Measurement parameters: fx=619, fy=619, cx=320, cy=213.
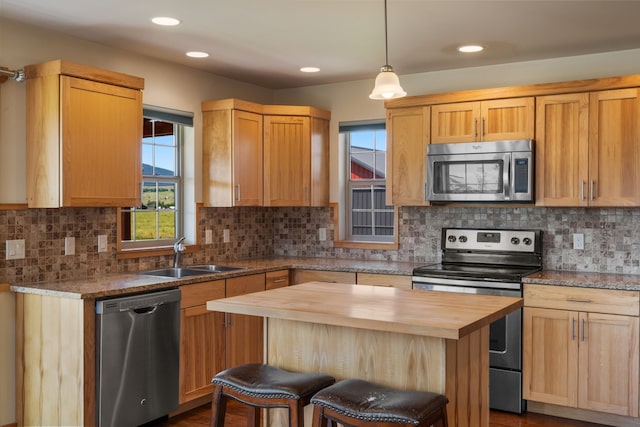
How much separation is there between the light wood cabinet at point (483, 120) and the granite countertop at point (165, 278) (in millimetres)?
1030

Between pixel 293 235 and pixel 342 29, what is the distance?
233cm

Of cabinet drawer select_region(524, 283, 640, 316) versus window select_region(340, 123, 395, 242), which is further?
window select_region(340, 123, 395, 242)

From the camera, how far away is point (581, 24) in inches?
141

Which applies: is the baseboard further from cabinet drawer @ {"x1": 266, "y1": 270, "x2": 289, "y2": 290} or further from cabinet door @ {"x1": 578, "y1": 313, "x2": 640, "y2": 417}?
cabinet drawer @ {"x1": 266, "y1": 270, "x2": 289, "y2": 290}

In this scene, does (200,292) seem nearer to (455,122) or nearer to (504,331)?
(504,331)

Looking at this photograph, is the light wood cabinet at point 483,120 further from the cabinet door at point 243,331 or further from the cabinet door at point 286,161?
the cabinet door at point 243,331

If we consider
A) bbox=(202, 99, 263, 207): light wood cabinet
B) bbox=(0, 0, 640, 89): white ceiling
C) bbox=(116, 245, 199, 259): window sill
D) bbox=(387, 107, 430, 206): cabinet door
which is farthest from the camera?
bbox=(202, 99, 263, 207): light wood cabinet

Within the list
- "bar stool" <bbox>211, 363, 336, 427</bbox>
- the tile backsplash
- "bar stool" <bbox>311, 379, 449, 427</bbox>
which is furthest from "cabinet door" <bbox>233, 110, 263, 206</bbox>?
"bar stool" <bbox>311, 379, 449, 427</bbox>

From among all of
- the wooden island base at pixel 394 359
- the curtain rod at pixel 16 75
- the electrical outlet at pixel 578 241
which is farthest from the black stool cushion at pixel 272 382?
the electrical outlet at pixel 578 241

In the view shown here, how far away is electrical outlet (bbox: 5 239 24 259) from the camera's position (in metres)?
3.50

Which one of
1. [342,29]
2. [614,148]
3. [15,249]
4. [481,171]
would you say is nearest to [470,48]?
[481,171]

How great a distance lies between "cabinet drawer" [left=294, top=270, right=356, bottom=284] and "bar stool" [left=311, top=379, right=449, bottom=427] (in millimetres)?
2214

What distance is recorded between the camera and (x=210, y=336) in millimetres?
4113

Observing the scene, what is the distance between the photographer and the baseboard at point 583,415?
379 cm
